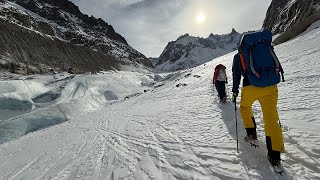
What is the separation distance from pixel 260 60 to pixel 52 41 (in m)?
98.2

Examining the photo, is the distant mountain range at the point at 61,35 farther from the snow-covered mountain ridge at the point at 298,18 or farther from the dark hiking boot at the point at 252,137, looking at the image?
the dark hiking boot at the point at 252,137

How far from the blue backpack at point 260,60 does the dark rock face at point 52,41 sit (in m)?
68.9

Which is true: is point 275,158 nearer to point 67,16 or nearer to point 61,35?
point 61,35

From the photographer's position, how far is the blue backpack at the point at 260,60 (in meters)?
4.76

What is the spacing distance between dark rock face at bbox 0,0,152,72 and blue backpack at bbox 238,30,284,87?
6895 cm

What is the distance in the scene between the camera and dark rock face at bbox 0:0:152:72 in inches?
3019

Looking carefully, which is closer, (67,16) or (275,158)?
(275,158)

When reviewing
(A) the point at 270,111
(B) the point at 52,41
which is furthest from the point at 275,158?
(B) the point at 52,41

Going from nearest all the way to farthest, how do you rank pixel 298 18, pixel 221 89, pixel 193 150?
pixel 193 150, pixel 221 89, pixel 298 18

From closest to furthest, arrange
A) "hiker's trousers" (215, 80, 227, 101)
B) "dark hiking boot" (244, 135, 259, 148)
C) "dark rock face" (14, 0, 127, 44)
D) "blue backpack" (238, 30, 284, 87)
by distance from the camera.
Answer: "blue backpack" (238, 30, 284, 87) < "dark hiking boot" (244, 135, 259, 148) < "hiker's trousers" (215, 80, 227, 101) < "dark rock face" (14, 0, 127, 44)

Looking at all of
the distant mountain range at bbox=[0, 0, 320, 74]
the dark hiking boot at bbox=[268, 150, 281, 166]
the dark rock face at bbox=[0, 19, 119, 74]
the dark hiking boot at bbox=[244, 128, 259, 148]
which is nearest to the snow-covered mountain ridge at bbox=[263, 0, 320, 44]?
the distant mountain range at bbox=[0, 0, 320, 74]

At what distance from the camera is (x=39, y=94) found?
31.8 m

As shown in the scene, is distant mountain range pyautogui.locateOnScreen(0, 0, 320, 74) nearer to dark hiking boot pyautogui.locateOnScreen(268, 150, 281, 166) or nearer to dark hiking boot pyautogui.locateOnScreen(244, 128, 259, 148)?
dark hiking boot pyautogui.locateOnScreen(244, 128, 259, 148)

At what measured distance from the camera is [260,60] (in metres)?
4.79
